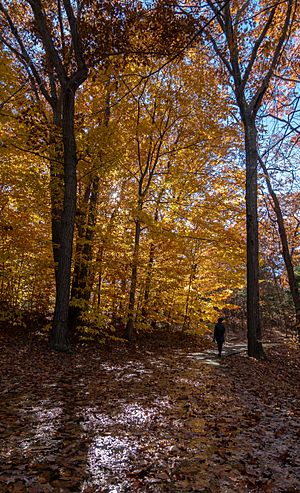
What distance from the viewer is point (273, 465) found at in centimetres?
340

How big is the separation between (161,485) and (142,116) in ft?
41.8

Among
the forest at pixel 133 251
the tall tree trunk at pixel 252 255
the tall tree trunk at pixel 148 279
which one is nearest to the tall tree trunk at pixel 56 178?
the forest at pixel 133 251

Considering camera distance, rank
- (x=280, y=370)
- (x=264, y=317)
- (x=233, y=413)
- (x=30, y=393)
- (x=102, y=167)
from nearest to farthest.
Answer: (x=233, y=413)
(x=30, y=393)
(x=280, y=370)
(x=102, y=167)
(x=264, y=317)

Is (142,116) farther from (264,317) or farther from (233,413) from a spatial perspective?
(264,317)

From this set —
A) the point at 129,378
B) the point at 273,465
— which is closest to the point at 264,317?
the point at 129,378

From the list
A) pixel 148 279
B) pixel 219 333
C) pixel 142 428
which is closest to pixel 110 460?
pixel 142 428

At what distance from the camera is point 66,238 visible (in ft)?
30.6

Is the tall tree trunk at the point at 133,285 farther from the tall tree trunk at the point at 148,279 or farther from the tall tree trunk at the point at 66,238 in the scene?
the tall tree trunk at the point at 66,238

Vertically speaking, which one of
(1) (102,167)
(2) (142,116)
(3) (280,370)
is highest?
(2) (142,116)

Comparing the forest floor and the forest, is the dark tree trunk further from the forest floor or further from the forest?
the forest floor

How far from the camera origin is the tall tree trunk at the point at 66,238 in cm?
922

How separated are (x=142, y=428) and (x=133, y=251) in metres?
8.05

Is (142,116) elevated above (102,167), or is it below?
above

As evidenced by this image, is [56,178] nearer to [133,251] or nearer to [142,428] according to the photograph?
[133,251]
